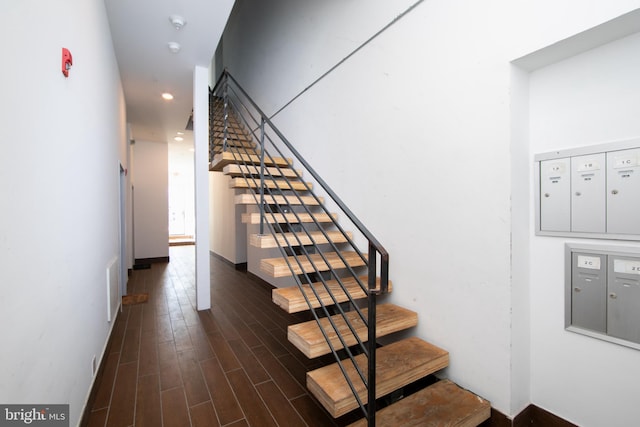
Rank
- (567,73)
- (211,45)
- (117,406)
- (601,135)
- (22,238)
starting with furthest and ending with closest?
(211,45) < (117,406) < (567,73) < (601,135) < (22,238)

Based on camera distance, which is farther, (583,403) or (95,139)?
(95,139)

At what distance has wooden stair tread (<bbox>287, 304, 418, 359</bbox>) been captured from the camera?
→ 66.1 inches

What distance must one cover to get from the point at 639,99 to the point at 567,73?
1.12 ft

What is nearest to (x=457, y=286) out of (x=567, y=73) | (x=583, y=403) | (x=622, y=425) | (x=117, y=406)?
(x=583, y=403)

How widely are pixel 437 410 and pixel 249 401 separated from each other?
116 centimetres

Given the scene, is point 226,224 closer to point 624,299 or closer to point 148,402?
point 148,402

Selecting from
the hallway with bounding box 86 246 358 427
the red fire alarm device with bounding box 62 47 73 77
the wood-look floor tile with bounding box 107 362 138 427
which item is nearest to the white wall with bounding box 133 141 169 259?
the hallway with bounding box 86 246 358 427

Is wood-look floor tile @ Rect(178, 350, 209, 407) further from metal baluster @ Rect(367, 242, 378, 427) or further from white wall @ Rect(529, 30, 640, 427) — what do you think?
white wall @ Rect(529, 30, 640, 427)

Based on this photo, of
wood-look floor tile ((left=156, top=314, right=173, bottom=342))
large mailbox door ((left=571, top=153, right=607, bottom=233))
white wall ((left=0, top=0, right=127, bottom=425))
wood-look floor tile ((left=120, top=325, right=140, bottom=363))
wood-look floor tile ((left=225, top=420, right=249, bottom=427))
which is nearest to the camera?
white wall ((left=0, top=0, right=127, bottom=425))

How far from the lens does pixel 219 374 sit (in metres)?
2.18

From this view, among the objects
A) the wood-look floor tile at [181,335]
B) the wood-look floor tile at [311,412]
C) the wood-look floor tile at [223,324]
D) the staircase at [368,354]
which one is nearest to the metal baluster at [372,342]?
the staircase at [368,354]

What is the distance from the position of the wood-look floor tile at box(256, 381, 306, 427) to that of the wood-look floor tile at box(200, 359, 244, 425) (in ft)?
0.60

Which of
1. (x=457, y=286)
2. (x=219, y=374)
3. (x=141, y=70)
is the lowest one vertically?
(x=219, y=374)

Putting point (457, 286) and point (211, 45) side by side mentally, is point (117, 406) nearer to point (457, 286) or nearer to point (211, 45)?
point (457, 286)
